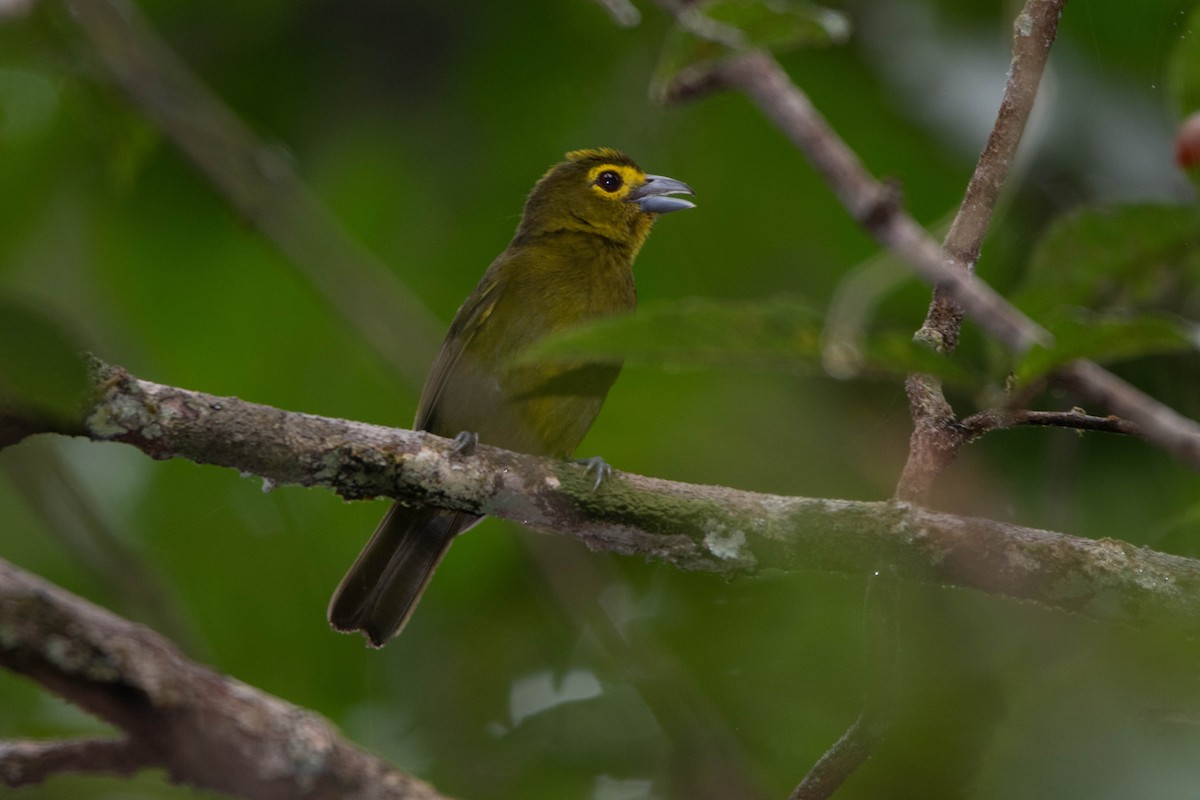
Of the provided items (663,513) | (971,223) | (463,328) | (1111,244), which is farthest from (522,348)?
(1111,244)

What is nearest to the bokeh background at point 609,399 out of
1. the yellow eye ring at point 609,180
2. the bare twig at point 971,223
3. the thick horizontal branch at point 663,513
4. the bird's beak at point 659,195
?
the bird's beak at point 659,195

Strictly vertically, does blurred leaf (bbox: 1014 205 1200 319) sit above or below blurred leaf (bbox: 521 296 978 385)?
above

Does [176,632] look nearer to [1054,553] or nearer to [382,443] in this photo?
[382,443]

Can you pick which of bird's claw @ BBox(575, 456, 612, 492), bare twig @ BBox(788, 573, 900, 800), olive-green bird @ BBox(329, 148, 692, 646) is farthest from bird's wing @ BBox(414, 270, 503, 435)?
bare twig @ BBox(788, 573, 900, 800)

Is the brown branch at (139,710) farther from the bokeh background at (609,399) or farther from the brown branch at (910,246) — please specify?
the bokeh background at (609,399)

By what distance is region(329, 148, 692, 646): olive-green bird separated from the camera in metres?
3.76

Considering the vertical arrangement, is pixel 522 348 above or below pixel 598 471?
above

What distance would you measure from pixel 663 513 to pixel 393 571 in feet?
3.97

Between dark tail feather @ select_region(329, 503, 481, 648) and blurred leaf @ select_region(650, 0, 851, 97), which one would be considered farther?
dark tail feather @ select_region(329, 503, 481, 648)

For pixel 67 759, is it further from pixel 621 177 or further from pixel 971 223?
pixel 621 177

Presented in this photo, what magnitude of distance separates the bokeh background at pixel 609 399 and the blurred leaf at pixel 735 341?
2.25 metres

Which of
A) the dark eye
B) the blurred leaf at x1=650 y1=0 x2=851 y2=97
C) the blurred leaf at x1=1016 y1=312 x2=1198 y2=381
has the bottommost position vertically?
the blurred leaf at x1=1016 y1=312 x2=1198 y2=381

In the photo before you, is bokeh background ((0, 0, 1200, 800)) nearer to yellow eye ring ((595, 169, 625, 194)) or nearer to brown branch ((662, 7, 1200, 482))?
yellow eye ring ((595, 169, 625, 194))

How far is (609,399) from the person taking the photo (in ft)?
14.4
